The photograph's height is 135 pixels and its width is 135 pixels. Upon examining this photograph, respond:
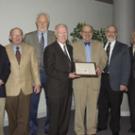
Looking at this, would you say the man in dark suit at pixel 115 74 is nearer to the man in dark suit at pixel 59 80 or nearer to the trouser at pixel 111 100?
the trouser at pixel 111 100

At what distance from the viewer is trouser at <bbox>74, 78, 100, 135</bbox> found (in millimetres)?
5289

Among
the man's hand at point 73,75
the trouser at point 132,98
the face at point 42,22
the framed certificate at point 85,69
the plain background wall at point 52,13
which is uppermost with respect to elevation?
the plain background wall at point 52,13

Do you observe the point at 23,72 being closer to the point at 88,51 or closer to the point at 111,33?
the point at 88,51

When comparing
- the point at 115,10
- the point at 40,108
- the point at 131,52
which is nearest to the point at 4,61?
Answer: the point at 131,52

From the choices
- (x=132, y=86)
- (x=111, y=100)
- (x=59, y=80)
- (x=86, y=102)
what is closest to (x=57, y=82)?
(x=59, y=80)

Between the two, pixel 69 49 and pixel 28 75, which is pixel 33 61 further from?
pixel 69 49

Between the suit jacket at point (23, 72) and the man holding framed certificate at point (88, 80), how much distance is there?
2.13 ft

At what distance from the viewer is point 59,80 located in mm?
4992

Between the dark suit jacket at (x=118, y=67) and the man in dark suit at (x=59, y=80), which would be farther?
the dark suit jacket at (x=118, y=67)

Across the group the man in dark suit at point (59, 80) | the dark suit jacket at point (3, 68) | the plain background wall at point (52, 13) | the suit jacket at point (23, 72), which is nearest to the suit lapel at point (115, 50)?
the man in dark suit at point (59, 80)

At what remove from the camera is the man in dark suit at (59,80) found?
498 cm

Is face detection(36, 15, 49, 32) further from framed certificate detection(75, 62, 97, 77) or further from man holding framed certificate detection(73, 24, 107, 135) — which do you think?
framed certificate detection(75, 62, 97, 77)

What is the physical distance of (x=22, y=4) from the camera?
702 cm

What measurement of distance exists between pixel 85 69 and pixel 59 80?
0.42 m
